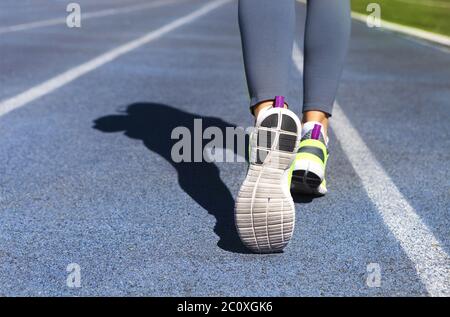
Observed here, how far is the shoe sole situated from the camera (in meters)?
2.77

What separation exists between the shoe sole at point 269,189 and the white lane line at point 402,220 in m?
0.49

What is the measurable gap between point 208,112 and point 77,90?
1.42 metres

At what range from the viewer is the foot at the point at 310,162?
3.36 m

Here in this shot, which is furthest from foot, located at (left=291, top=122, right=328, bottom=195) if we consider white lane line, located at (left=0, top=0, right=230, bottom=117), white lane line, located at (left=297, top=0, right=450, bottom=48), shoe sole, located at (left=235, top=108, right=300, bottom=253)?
white lane line, located at (left=297, top=0, right=450, bottom=48)

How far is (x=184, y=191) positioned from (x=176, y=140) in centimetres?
103

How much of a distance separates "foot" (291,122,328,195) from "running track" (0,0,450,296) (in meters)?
0.09

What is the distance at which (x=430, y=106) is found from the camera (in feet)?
20.2

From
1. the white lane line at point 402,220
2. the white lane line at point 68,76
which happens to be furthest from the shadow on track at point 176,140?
the white lane line at point 68,76

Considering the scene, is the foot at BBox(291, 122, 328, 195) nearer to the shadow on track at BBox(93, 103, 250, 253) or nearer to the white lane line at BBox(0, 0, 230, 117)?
the shadow on track at BBox(93, 103, 250, 253)

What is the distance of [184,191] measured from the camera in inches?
145

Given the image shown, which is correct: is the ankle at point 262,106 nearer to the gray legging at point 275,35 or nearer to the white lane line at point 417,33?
the gray legging at point 275,35
